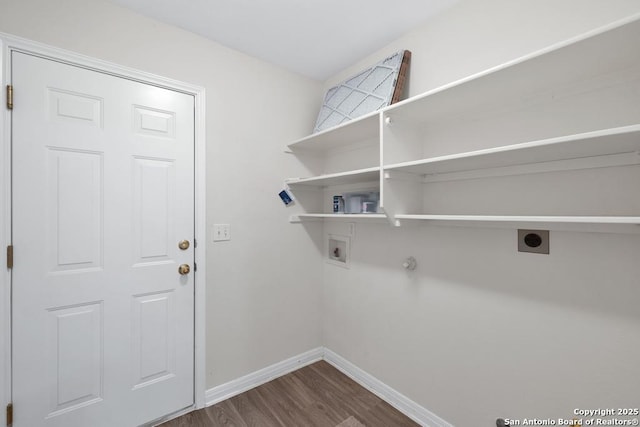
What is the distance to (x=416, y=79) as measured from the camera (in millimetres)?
1735

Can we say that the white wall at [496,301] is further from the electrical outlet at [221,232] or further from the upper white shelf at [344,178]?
the electrical outlet at [221,232]

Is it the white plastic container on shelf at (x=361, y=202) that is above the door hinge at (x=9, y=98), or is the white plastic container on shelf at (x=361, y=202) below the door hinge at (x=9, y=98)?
below

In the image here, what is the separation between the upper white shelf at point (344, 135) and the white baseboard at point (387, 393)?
67.5 inches

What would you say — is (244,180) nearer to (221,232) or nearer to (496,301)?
(221,232)

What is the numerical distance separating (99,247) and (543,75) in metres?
2.26

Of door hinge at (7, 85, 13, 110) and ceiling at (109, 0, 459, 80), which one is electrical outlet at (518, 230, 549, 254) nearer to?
ceiling at (109, 0, 459, 80)

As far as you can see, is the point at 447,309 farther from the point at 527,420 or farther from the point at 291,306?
the point at 291,306

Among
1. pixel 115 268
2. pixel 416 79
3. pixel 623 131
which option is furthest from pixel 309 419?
pixel 416 79

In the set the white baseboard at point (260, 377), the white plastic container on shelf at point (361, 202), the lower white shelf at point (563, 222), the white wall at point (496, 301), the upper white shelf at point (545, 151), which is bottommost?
the white baseboard at point (260, 377)

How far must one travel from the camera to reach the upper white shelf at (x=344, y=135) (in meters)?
1.67

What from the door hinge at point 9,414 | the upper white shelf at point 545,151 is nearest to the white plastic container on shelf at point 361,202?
the upper white shelf at point 545,151

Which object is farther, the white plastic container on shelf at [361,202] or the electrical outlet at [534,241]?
the white plastic container on shelf at [361,202]

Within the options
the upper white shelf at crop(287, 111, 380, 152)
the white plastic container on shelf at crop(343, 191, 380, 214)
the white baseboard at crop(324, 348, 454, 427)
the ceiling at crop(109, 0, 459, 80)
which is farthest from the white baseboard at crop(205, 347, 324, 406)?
the ceiling at crop(109, 0, 459, 80)

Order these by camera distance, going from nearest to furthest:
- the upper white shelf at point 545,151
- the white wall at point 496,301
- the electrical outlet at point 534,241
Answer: the upper white shelf at point 545,151 → the white wall at point 496,301 → the electrical outlet at point 534,241
